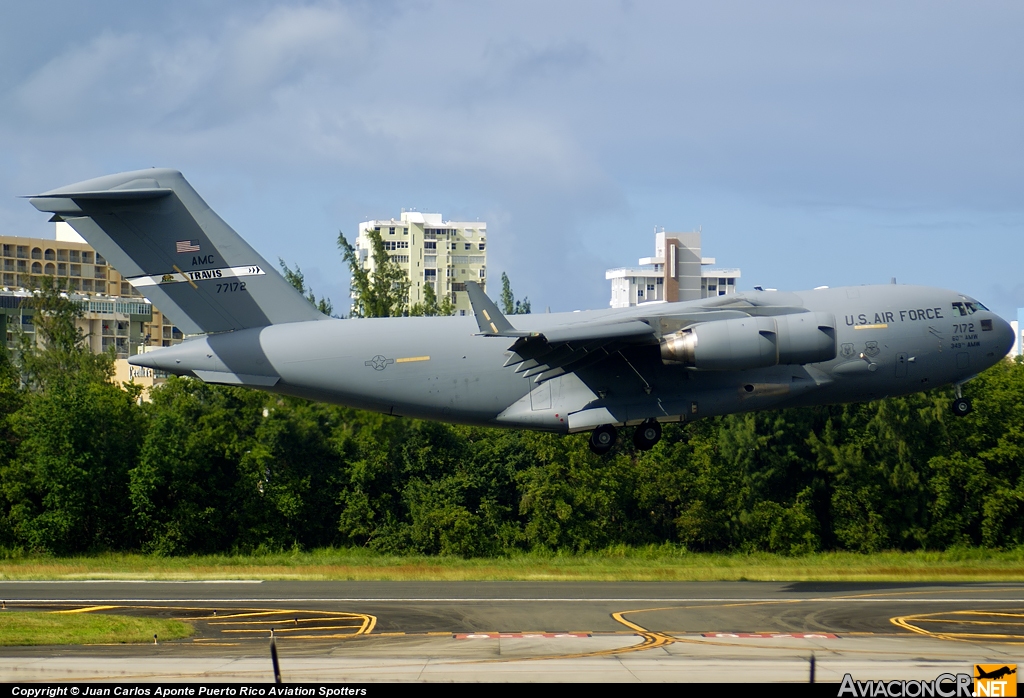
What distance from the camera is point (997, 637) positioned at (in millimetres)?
15820

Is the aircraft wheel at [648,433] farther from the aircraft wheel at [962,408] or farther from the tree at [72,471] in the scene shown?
the tree at [72,471]

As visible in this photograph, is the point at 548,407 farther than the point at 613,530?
No

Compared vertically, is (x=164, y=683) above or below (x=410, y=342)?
below

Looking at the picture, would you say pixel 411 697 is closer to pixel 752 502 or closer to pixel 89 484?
pixel 89 484

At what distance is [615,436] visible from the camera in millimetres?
21516

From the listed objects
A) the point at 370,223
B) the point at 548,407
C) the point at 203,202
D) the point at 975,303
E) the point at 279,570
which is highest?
the point at 370,223

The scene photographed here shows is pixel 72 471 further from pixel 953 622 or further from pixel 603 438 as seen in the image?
pixel 953 622

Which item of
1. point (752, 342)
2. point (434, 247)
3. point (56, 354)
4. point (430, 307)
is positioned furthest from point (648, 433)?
point (434, 247)

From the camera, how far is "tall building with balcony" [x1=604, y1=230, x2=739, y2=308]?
112 m

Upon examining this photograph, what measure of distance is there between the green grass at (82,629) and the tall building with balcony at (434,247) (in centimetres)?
12559

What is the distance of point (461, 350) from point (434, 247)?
127610 millimetres

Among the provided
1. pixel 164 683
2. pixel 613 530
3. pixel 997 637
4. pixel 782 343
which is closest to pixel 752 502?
pixel 613 530

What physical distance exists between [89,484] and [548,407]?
66.0 feet

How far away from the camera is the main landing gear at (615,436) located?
21359 mm
